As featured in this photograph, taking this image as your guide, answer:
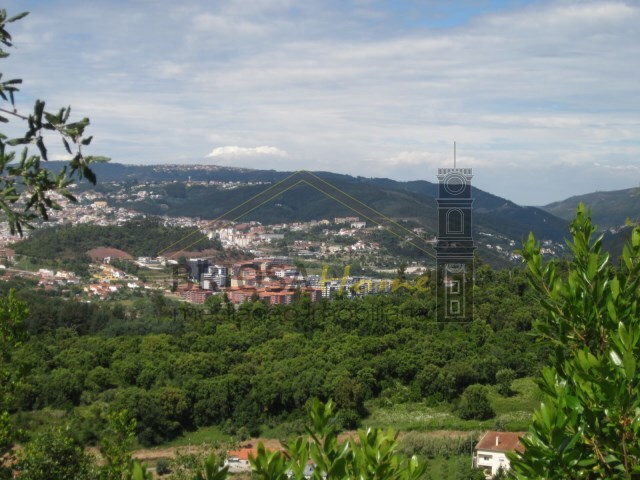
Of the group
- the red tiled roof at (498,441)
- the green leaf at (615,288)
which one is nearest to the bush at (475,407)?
the red tiled roof at (498,441)

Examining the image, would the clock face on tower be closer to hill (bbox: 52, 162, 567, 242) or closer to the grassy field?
the grassy field

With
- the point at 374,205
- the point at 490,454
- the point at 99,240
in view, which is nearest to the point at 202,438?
the point at 490,454

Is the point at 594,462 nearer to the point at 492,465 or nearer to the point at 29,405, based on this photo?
the point at 492,465

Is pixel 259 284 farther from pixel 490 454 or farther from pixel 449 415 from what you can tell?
pixel 490 454

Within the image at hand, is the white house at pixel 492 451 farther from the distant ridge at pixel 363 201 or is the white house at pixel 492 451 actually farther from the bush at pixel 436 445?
the distant ridge at pixel 363 201

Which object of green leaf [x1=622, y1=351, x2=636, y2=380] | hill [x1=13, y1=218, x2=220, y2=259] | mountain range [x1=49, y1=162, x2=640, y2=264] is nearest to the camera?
green leaf [x1=622, y1=351, x2=636, y2=380]

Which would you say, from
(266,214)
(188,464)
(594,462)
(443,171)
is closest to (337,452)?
(594,462)

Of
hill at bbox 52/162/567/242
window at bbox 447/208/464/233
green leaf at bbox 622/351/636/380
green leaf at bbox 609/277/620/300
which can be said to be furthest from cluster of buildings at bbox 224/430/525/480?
hill at bbox 52/162/567/242
